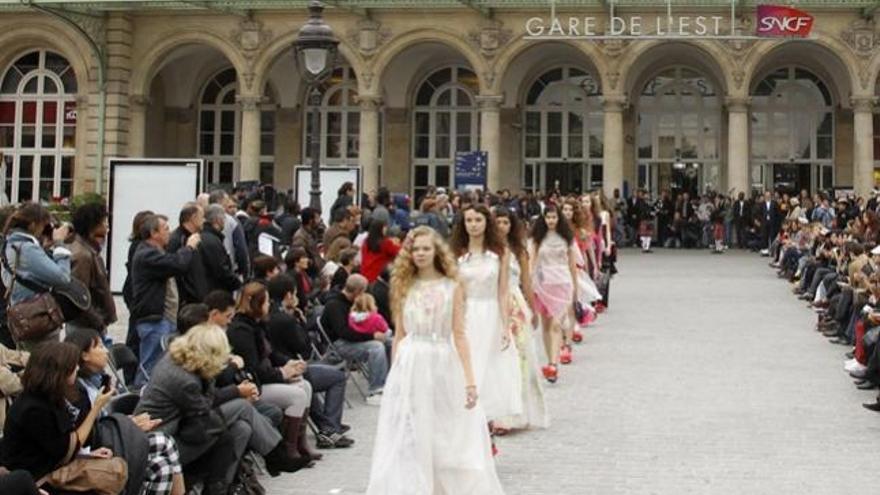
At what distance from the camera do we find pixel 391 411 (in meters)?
7.13

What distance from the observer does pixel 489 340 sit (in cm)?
911

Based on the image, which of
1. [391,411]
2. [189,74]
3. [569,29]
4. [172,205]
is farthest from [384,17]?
[391,411]

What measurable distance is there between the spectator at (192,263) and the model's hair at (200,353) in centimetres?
326

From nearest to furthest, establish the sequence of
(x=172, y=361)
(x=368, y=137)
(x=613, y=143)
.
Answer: (x=172, y=361)
(x=613, y=143)
(x=368, y=137)

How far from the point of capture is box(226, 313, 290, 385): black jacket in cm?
866

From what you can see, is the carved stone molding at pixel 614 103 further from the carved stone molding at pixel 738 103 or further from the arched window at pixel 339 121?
the arched window at pixel 339 121

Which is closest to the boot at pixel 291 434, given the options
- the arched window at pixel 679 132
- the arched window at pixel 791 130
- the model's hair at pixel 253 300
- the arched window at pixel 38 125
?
the model's hair at pixel 253 300

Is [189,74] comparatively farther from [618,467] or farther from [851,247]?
[618,467]

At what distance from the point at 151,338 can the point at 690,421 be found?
482 cm

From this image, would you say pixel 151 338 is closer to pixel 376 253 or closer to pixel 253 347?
pixel 253 347

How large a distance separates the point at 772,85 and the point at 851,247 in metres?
21.8

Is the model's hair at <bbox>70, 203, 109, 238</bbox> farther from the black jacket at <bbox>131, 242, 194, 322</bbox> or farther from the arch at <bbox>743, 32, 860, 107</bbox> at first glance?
the arch at <bbox>743, 32, 860, 107</bbox>

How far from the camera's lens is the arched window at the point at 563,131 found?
1490 inches

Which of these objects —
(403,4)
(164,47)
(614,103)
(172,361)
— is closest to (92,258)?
(172,361)
